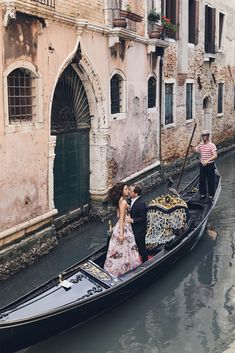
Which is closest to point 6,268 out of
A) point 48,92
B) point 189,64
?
point 48,92

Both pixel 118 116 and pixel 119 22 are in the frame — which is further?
pixel 118 116

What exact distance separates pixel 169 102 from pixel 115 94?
3.35m

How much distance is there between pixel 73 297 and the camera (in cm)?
502

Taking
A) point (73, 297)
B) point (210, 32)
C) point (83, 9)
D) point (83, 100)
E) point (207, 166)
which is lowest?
point (73, 297)

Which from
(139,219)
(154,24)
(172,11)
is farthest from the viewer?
(172,11)

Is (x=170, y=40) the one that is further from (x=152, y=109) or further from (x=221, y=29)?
(x=221, y=29)

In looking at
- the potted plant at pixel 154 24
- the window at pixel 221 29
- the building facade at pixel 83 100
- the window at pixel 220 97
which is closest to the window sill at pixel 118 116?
the building facade at pixel 83 100

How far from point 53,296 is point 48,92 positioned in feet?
10.8

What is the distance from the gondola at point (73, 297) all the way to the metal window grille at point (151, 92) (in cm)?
574

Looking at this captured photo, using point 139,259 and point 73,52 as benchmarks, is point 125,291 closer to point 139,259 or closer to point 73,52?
point 139,259

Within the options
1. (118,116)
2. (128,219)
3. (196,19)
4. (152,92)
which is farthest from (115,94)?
(196,19)

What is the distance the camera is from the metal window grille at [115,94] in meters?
9.76

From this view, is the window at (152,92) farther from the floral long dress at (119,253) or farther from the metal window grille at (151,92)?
the floral long dress at (119,253)

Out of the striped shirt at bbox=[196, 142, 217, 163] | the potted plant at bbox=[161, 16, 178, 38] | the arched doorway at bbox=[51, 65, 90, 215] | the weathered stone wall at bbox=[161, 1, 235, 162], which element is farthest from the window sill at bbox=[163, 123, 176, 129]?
the arched doorway at bbox=[51, 65, 90, 215]
